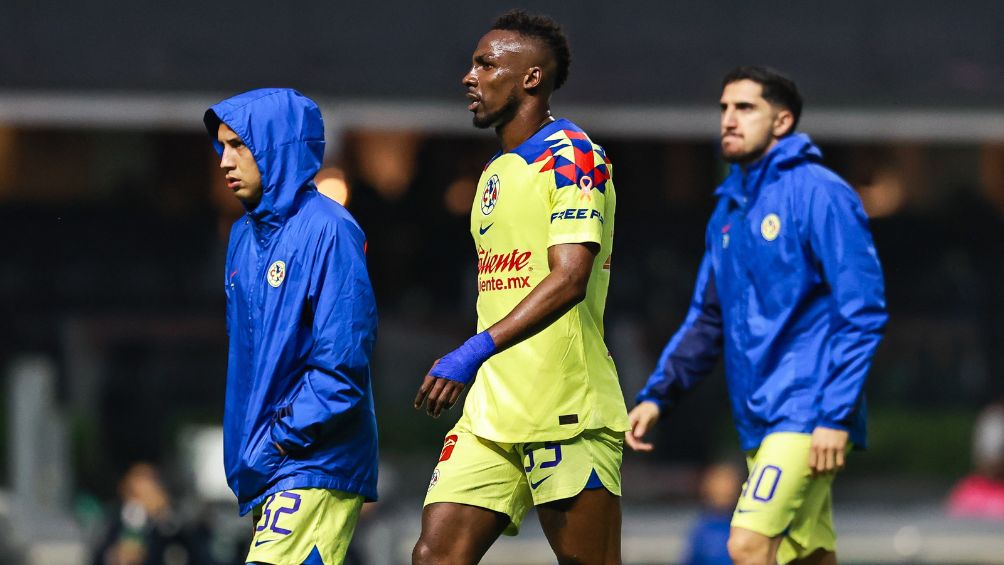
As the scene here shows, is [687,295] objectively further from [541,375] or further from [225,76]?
[541,375]

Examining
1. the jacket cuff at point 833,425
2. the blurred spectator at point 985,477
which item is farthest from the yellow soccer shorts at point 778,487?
the blurred spectator at point 985,477

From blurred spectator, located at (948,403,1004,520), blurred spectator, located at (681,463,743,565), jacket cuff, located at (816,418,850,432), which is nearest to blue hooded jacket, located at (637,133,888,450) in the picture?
jacket cuff, located at (816,418,850,432)

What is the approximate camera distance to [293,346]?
5.40 meters

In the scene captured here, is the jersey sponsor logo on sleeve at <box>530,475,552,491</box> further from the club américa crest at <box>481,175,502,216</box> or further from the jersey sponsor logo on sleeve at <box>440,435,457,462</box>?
the club américa crest at <box>481,175,502,216</box>

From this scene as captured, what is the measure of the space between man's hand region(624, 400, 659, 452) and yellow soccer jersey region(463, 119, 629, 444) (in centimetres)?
78

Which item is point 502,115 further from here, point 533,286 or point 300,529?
point 300,529

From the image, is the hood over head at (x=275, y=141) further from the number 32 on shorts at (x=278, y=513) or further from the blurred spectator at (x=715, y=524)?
the blurred spectator at (x=715, y=524)

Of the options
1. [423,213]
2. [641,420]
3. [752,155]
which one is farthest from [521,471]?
[423,213]

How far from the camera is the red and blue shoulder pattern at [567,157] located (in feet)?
17.7

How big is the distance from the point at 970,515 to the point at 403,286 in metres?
5.69

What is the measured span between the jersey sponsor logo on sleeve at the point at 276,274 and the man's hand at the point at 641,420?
5.12 ft

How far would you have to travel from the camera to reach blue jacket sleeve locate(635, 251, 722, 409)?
6551 mm

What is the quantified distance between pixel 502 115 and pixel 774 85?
1.28 metres

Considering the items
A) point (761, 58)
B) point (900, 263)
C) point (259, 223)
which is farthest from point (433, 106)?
point (259, 223)
